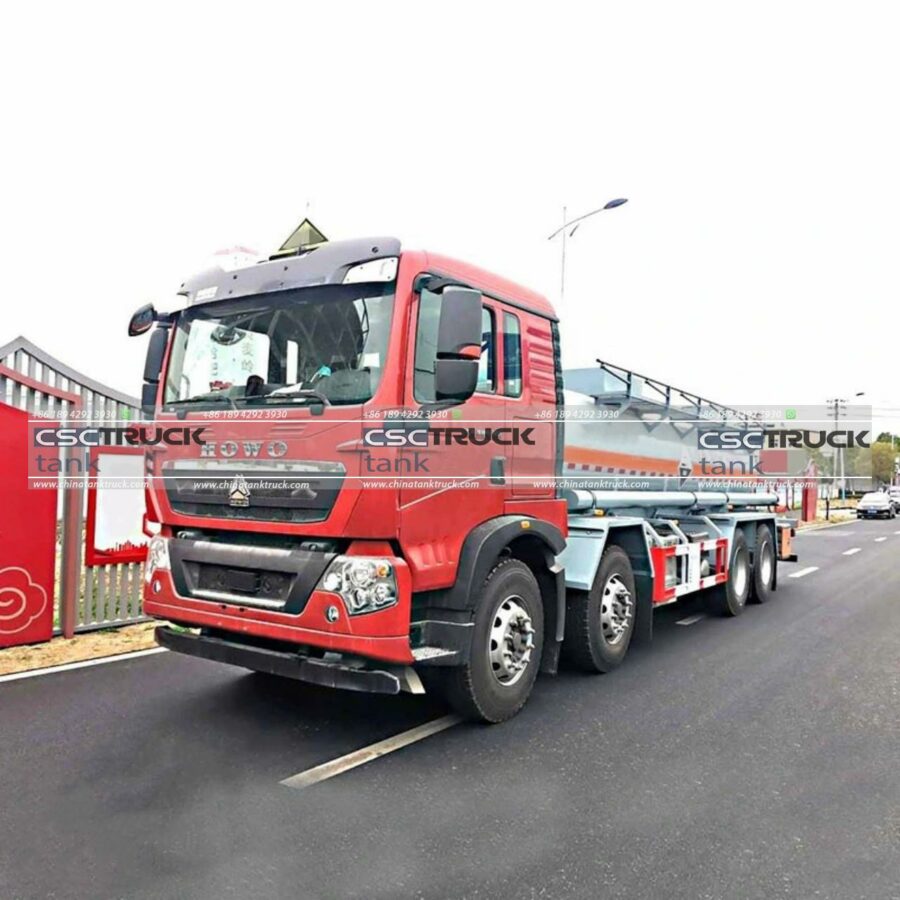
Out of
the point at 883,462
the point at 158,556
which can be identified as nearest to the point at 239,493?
the point at 158,556

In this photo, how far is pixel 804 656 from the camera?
6.53m

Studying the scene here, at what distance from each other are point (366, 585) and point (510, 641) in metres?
1.27

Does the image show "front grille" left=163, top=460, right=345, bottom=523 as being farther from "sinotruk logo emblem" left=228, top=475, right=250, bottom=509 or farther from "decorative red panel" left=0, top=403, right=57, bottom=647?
"decorative red panel" left=0, top=403, right=57, bottom=647

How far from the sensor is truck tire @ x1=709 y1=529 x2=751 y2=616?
8.46 m

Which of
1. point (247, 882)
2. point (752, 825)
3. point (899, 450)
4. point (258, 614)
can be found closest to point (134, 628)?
point (258, 614)

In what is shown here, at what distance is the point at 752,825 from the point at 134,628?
604 cm

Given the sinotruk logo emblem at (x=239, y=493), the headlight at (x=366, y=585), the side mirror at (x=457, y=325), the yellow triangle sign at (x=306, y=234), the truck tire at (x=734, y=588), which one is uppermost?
the yellow triangle sign at (x=306, y=234)

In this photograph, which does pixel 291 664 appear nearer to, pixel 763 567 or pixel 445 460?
pixel 445 460

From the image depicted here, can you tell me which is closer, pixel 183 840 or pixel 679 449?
pixel 183 840

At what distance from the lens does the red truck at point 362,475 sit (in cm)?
386

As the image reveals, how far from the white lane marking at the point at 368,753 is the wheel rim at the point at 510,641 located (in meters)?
0.45

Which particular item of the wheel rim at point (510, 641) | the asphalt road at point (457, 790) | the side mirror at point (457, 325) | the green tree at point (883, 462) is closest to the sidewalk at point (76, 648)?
the asphalt road at point (457, 790)

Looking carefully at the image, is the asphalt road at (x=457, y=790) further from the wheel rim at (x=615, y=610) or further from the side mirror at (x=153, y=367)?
the side mirror at (x=153, y=367)

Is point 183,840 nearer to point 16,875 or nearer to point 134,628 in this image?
point 16,875
